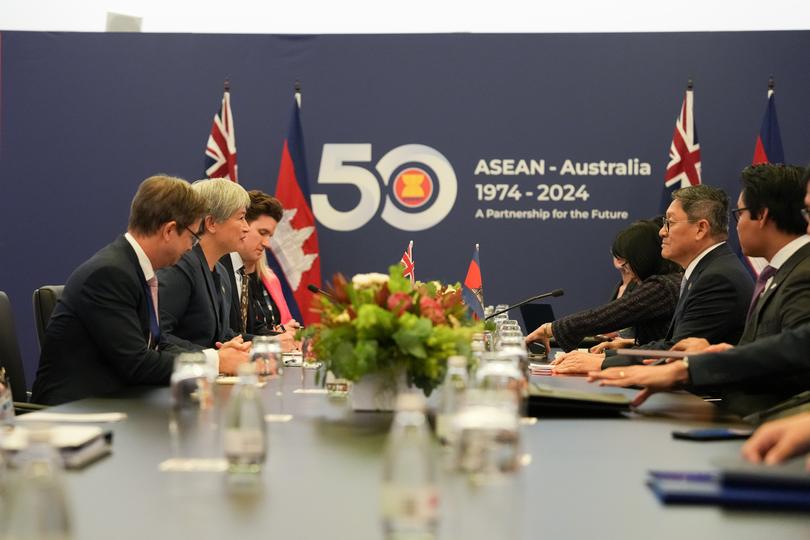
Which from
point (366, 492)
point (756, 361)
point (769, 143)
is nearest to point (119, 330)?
point (366, 492)

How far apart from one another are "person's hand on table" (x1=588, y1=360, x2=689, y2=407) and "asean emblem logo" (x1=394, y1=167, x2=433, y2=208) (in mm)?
4585

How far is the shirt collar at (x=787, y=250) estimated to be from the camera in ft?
12.0

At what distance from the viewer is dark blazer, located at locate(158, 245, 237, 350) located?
418 centimetres

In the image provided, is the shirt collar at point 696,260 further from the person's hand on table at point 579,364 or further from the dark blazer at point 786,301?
the dark blazer at point 786,301

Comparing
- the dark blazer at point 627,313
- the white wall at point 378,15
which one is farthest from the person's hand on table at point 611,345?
the white wall at point 378,15

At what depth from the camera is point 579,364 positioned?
401 cm

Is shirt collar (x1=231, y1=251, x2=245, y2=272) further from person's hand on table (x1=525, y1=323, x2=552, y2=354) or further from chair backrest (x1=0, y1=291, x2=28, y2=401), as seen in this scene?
chair backrest (x1=0, y1=291, x2=28, y2=401)

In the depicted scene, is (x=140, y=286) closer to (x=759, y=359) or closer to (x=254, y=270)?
(x=759, y=359)

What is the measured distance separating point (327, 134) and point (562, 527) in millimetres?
6052

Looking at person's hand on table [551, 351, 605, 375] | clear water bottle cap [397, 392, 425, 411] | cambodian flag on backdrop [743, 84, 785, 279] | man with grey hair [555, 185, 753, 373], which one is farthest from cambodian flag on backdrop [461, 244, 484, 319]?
clear water bottle cap [397, 392, 425, 411]

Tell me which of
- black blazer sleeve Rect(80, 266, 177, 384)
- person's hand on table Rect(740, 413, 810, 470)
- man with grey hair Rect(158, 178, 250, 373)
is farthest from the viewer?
man with grey hair Rect(158, 178, 250, 373)

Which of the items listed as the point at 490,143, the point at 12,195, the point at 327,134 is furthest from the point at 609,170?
the point at 12,195

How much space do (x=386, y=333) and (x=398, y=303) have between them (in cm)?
8

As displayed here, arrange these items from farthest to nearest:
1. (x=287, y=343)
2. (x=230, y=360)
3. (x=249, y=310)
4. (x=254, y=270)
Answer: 1. (x=254, y=270)
2. (x=249, y=310)
3. (x=287, y=343)
4. (x=230, y=360)
